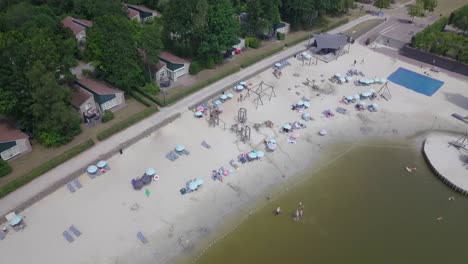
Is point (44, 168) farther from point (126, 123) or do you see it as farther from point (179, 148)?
point (179, 148)

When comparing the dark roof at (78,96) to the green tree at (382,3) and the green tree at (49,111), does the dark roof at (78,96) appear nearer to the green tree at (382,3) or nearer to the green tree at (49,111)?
the green tree at (49,111)

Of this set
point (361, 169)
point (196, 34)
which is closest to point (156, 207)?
point (361, 169)

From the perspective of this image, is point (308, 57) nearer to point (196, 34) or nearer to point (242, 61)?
point (242, 61)

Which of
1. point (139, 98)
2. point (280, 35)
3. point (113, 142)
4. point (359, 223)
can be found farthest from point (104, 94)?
point (280, 35)

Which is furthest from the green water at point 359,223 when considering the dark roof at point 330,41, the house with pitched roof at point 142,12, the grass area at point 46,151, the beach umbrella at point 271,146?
the house with pitched roof at point 142,12

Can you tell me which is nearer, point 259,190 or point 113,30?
point 259,190

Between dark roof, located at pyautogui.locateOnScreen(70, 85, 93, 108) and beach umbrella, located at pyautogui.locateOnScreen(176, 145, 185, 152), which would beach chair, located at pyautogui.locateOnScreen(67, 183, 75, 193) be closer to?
dark roof, located at pyautogui.locateOnScreen(70, 85, 93, 108)

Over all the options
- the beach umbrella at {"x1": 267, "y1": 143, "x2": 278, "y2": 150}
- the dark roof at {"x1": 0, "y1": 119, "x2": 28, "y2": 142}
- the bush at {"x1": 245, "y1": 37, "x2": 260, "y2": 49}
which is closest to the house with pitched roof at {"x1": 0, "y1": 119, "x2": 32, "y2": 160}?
the dark roof at {"x1": 0, "y1": 119, "x2": 28, "y2": 142}
